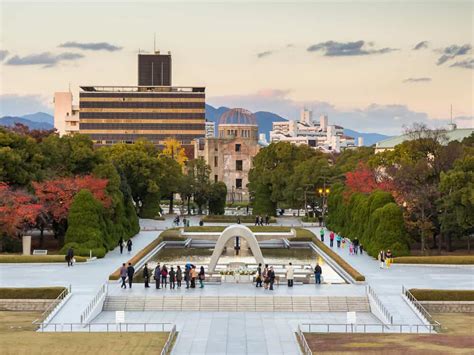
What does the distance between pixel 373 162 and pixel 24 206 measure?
41.0m

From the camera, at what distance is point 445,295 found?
41.0 meters

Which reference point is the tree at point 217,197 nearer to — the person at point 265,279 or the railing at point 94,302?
the person at point 265,279

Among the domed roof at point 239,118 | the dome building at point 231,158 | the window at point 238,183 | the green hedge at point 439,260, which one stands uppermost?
the domed roof at point 239,118

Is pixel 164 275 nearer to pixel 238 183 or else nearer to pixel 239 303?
pixel 239 303

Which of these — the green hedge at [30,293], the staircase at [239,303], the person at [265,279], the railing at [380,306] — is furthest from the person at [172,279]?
the railing at [380,306]

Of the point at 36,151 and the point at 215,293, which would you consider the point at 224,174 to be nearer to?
the point at 36,151

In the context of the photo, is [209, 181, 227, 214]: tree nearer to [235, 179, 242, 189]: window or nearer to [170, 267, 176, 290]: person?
[235, 179, 242, 189]: window

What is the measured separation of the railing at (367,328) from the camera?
35.6 m

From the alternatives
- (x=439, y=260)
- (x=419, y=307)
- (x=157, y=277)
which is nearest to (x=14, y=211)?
(x=157, y=277)

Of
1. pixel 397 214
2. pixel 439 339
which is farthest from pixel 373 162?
pixel 439 339

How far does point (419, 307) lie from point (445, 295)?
5.75ft

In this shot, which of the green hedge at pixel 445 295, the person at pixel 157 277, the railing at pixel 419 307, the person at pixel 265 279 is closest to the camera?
the railing at pixel 419 307

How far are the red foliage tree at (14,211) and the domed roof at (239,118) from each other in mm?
88248

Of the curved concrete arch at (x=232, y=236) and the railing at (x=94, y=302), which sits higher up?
the curved concrete arch at (x=232, y=236)
